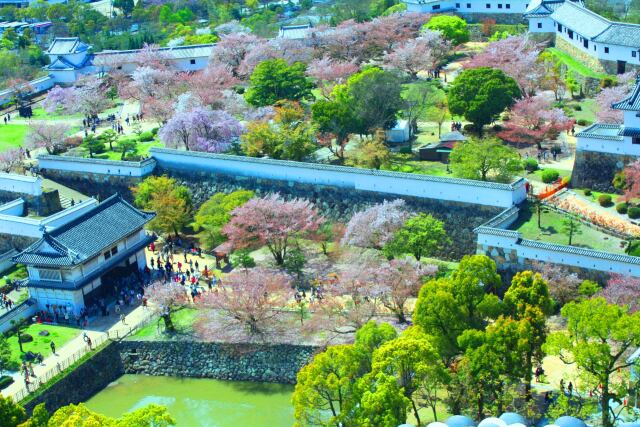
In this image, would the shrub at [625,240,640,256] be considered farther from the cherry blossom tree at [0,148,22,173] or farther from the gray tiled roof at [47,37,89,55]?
the gray tiled roof at [47,37,89,55]

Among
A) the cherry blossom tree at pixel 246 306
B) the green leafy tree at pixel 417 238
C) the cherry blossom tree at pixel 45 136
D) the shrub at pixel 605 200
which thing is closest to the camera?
the cherry blossom tree at pixel 246 306

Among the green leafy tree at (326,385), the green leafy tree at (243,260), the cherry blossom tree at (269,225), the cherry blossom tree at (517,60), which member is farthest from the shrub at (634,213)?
the green leafy tree at (326,385)

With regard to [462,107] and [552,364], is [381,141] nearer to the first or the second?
[462,107]

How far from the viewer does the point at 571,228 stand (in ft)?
121

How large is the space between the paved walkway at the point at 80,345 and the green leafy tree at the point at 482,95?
2009 cm

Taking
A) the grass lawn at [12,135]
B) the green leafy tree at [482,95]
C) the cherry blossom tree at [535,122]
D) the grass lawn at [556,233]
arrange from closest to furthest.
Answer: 1. the grass lawn at [556,233]
2. the cherry blossom tree at [535,122]
3. the green leafy tree at [482,95]
4. the grass lawn at [12,135]

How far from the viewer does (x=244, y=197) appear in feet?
142

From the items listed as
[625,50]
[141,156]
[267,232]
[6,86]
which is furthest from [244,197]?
[6,86]

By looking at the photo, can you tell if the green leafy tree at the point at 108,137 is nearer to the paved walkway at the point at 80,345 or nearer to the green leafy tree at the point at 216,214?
the green leafy tree at the point at 216,214

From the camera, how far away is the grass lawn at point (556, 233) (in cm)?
3679

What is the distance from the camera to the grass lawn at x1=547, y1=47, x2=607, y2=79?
178ft

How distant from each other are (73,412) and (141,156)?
88.5ft

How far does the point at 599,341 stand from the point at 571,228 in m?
9.22

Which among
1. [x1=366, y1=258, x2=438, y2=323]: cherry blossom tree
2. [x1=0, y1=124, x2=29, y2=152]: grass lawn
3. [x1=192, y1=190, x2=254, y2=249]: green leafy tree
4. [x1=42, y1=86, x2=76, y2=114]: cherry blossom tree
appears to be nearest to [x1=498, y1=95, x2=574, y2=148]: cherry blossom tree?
[x1=192, y1=190, x2=254, y2=249]: green leafy tree
